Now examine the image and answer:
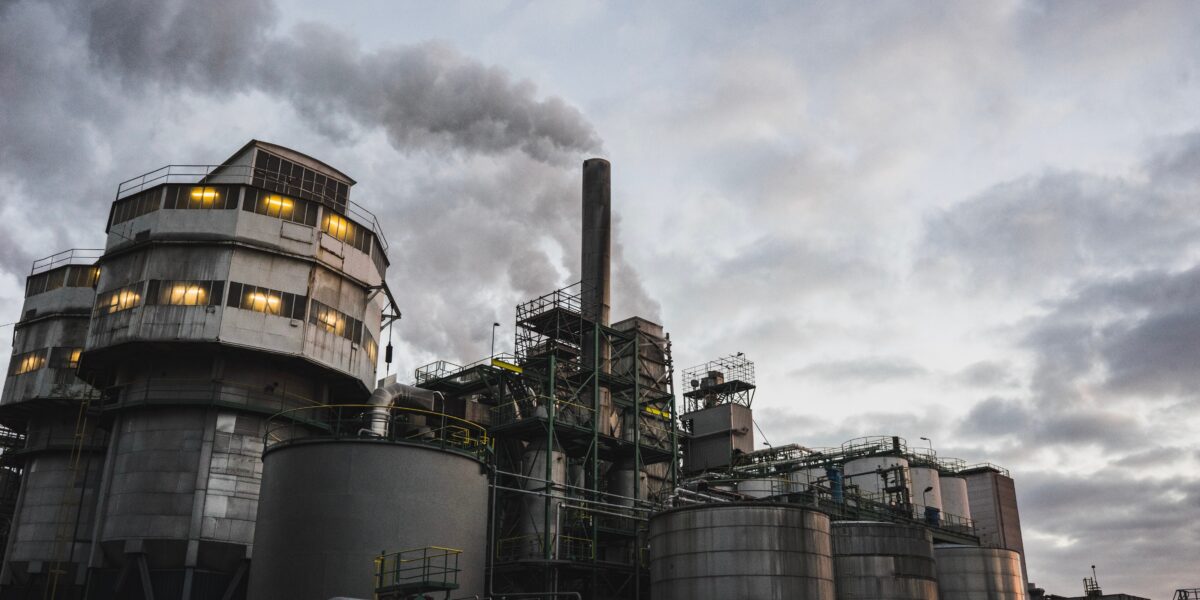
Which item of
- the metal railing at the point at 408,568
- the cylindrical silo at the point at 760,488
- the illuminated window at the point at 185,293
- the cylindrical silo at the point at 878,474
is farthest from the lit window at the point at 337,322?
the cylindrical silo at the point at 878,474

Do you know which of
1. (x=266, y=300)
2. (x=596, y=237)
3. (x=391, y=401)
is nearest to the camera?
(x=391, y=401)

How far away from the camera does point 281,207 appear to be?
37.8 m

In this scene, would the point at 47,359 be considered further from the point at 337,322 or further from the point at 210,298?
the point at 337,322

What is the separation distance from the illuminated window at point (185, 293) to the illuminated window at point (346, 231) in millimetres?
5411

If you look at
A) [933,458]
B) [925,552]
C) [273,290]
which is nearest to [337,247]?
[273,290]

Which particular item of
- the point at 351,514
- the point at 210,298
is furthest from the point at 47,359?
the point at 351,514

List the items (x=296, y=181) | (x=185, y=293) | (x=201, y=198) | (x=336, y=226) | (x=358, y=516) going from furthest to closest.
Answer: (x=296, y=181), (x=336, y=226), (x=201, y=198), (x=185, y=293), (x=358, y=516)

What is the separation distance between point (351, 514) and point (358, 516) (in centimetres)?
21

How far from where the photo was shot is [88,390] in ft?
136

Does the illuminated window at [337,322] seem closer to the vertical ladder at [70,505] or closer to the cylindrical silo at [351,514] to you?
the cylindrical silo at [351,514]

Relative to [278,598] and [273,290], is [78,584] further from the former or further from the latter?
[278,598]

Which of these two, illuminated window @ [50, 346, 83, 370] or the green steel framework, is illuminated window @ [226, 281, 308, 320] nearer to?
the green steel framework

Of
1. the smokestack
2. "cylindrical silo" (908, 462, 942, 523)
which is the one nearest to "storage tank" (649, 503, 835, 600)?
the smokestack

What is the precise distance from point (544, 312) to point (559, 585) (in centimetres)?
1308
